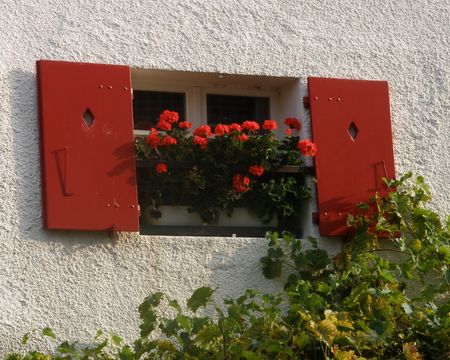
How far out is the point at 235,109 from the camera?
16.2 feet

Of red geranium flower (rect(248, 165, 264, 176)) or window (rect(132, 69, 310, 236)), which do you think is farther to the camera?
window (rect(132, 69, 310, 236))

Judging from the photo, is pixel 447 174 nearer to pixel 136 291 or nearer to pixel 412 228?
pixel 412 228

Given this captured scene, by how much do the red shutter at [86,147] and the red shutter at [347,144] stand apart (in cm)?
115

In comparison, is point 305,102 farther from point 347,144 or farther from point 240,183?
point 240,183

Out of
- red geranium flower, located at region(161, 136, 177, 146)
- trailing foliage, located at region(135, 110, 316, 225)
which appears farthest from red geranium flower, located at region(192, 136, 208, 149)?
red geranium flower, located at region(161, 136, 177, 146)

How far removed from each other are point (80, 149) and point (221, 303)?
3.84ft

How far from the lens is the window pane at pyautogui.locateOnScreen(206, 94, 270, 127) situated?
16.0ft

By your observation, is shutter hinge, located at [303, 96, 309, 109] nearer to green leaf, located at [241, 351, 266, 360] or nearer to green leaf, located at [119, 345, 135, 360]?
green leaf, located at [241, 351, 266, 360]

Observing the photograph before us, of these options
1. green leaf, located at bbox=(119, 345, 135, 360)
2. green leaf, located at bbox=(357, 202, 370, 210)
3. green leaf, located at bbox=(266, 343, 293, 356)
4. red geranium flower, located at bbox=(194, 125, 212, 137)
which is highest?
red geranium flower, located at bbox=(194, 125, 212, 137)

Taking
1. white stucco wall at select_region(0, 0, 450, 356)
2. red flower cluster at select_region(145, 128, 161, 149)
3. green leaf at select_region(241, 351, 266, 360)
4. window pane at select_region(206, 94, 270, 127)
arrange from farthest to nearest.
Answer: window pane at select_region(206, 94, 270, 127) → red flower cluster at select_region(145, 128, 161, 149) → white stucco wall at select_region(0, 0, 450, 356) → green leaf at select_region(241, 351, 266, 360)

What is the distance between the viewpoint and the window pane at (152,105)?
4723mm

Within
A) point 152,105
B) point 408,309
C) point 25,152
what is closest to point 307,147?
point 152,105

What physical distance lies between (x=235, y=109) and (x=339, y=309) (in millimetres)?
1576

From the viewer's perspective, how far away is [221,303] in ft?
14.2
